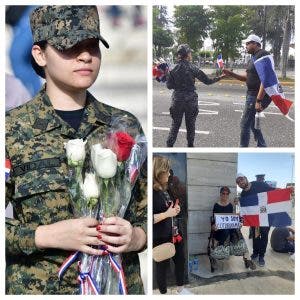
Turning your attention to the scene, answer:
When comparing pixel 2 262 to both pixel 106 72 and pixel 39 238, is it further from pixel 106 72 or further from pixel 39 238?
pixel 106 72

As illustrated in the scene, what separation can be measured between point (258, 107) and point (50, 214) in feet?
4.31

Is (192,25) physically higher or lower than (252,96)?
higher

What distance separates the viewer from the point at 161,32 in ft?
9.76

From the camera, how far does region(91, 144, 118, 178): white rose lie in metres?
2.46

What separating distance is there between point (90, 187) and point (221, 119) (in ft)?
3.06

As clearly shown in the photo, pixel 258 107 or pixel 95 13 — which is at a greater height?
pixel 95 13

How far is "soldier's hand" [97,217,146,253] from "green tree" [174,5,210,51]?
1113mm

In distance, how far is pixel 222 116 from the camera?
3.02 m

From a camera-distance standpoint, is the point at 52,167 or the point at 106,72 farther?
the point at 106,72

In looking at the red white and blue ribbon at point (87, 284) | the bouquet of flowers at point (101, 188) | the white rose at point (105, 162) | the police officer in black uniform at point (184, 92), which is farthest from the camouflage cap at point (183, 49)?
the red white and blue ribbon at point (87, 284)

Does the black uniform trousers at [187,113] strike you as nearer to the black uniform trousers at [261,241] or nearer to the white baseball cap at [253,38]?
the white baseball cap at [253,38]

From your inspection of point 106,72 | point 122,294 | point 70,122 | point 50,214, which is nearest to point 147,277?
point 122,294

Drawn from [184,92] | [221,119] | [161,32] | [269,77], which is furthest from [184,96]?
[269,77]

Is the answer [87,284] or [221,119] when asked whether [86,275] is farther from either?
[221,119]
